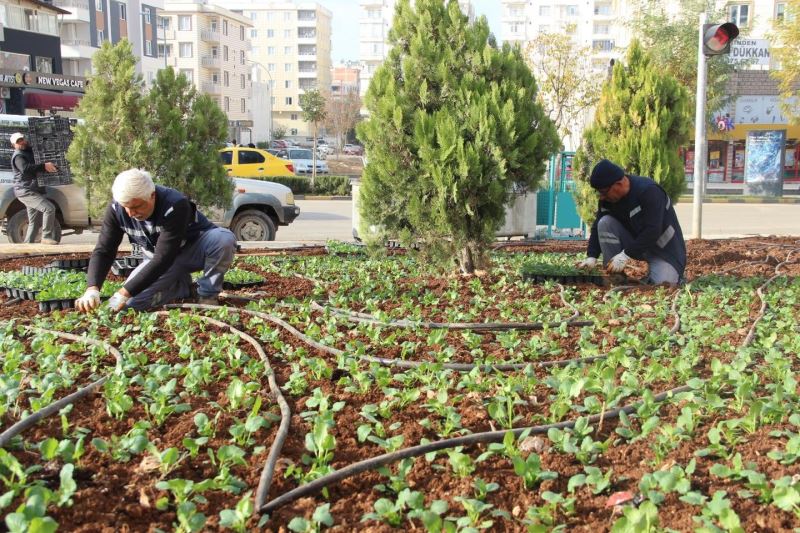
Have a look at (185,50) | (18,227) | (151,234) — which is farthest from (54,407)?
(185,50)

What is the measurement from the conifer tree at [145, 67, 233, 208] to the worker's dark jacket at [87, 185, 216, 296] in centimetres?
369

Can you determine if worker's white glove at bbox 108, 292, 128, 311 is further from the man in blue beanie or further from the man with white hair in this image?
the man in blue beanie

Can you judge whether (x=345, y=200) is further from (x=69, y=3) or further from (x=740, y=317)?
(x=69, y=3)

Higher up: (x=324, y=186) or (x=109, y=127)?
(x=109, y=127)

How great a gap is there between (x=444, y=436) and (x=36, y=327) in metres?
3.36

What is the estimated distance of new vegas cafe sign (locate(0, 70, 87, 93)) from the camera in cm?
2447

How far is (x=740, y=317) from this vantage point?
5586 mm

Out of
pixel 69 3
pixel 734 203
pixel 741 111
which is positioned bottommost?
pixel 734 203

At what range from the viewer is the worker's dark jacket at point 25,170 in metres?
11.8

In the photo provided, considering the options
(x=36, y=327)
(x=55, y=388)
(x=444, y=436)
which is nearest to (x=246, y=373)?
(x=55, y=388)

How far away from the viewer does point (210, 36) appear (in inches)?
3147

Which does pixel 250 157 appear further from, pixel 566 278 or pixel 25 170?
pixel 566 278

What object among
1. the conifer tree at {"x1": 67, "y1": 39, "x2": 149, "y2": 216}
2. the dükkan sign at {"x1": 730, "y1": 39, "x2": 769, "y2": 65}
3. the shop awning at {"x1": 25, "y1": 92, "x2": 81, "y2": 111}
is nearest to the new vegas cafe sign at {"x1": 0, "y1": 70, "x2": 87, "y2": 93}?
the shop awning at {"x1": 25, "y1": 92, "x2": 81, "y2": 111}

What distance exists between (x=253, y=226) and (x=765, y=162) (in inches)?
958
